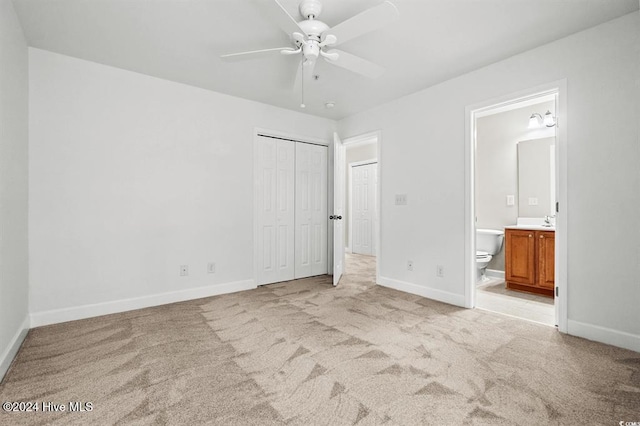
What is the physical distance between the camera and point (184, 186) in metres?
3.51

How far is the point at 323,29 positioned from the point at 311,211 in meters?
2.87

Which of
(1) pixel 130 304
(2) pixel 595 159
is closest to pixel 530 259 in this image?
(2) pixel 595 159

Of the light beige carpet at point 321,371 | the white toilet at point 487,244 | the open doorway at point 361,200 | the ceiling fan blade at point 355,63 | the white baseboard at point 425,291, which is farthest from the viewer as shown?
the open doorway at point 361,200

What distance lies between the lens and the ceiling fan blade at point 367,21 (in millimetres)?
1711

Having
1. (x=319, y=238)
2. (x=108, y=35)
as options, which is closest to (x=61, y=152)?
(x=108, y=35)

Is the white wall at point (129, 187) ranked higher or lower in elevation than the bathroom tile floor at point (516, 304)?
higher

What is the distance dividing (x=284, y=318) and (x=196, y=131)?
7.89ft

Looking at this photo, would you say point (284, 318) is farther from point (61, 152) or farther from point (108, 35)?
point (108, 35)

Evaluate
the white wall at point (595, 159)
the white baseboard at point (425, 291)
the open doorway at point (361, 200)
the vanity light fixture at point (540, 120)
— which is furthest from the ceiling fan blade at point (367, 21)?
the open doorway at point (361, 200)

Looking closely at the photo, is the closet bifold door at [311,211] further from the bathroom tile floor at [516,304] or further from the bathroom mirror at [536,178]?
the bathroom mirror at [536,178]

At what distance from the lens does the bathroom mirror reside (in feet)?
13.6

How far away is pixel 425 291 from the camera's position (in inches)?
142

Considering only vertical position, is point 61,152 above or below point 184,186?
above

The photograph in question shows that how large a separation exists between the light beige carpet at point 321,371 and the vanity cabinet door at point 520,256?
Answer: 1288mm
